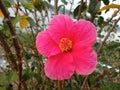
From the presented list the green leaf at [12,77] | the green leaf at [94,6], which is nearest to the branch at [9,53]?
the green leaf at [12,77]

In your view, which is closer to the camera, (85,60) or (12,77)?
(85,60)

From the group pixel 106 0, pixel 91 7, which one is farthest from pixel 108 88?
pixel 106 0

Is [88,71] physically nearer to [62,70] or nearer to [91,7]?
[62,70]

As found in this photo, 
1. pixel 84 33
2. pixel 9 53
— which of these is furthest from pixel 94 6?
pixel 84 33

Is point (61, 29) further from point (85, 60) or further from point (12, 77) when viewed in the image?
point (12, 77)

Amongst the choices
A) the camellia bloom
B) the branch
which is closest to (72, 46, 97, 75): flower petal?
the camellia bloom

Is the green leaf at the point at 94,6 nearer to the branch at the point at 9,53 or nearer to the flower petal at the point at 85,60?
the branch at the point at 9,53
